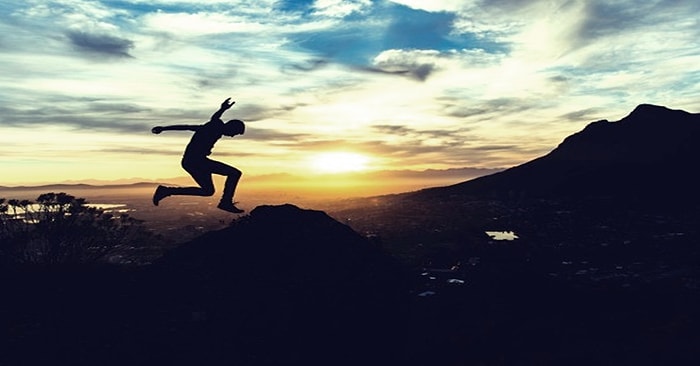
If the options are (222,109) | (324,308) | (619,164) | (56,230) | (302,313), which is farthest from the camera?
(619,164)

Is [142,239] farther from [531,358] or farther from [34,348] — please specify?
[531,358]

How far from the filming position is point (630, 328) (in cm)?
1886

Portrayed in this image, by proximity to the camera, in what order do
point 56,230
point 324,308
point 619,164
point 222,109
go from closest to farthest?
1. point 222,109
2. point 324,308
3. point 56,230
4. point 619,164

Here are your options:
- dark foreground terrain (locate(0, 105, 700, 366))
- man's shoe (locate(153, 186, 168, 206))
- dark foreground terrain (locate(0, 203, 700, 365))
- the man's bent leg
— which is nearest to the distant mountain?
dark foreground terrain (locate(0, 105, 700, 366))

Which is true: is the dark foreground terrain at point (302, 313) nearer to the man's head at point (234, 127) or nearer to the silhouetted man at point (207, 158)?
the silhouetted man at point (207, 158)

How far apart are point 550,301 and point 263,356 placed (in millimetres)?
14647

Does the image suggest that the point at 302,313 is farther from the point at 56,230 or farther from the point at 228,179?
the point at 56,230

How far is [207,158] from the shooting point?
12.9 meters

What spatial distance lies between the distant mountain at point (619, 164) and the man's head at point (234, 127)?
7661 cm

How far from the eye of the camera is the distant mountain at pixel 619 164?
78375mm

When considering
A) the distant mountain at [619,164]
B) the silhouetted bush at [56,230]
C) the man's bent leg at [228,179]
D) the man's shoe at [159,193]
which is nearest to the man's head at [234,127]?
the man's bent leg at [228,179]

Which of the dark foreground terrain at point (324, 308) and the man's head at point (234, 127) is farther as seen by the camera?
the dark foreground terrain at point (324, 308)

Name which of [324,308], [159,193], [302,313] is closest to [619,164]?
[324,308]

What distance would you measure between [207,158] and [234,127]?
1.32 metres
